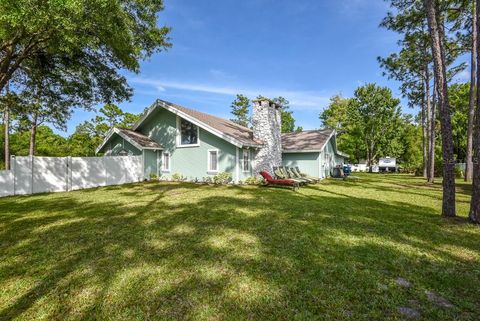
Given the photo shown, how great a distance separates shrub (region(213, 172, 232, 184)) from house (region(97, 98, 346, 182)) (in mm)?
335

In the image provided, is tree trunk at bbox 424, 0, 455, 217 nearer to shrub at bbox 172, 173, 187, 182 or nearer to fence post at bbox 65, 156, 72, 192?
shrub at bbox 172, 173, 187, 182

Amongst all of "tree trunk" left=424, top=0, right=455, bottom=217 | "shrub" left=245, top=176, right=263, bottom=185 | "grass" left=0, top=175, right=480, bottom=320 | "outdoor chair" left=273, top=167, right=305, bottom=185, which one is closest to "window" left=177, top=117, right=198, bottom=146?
"shrub" left=245, top=176, right=263, bottom=185

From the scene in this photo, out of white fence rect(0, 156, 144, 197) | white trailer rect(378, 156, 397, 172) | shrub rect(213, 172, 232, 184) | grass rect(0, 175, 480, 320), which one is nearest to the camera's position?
grass rect(0, 175, 480, 320)

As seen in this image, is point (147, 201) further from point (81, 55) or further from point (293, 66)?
point (293, 66)

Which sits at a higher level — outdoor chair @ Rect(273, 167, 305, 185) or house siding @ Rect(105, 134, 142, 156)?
house siding @ Rect(105, 134, 142, 156)

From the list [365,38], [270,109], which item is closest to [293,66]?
[270,109]

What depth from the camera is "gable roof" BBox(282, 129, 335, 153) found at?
68.5ft

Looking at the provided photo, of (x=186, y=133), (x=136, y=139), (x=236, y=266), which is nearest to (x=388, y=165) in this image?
(x=186, y=133)

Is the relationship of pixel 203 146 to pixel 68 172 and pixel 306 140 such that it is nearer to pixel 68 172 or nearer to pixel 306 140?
pixel 68 172

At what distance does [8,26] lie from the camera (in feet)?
26.9

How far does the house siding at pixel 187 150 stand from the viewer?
17062 mm

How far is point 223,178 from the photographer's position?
665 inches

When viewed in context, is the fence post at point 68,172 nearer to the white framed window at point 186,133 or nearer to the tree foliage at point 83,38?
the tree foliage at point 83,38

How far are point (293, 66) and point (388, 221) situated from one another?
18106mm
